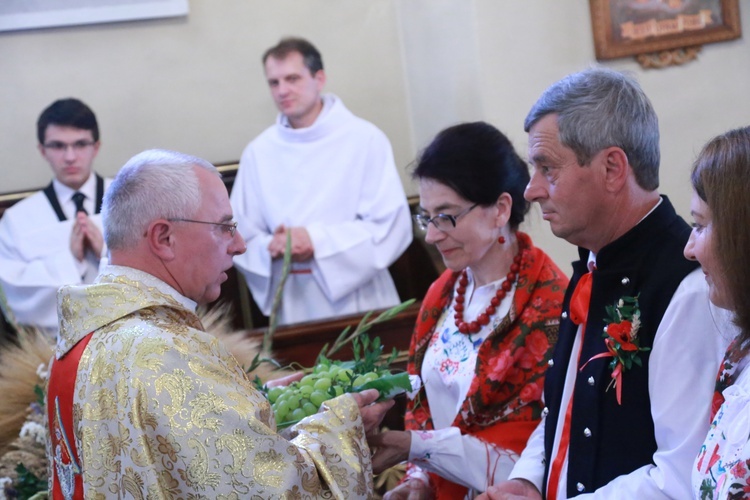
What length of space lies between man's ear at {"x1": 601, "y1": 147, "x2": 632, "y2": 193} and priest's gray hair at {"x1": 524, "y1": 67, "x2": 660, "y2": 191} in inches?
0.6

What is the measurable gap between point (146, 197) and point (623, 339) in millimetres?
1085

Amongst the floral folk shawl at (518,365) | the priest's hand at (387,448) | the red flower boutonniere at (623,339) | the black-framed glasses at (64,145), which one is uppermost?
the black-framed glasses at (64,145)

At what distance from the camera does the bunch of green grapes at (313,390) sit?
2.34 meters

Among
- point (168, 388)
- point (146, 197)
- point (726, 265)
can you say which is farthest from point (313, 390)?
point (726, 265)

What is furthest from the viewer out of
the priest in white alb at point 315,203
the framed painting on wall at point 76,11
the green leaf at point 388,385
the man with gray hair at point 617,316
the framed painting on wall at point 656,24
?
the framed painting on wall at point 76,11

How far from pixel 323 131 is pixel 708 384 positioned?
389 centimetres

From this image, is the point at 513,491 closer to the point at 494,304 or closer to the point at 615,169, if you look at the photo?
the point at 494,304

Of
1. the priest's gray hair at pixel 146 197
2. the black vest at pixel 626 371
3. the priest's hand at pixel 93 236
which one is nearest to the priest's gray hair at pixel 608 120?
the black vest at pixel 626 371

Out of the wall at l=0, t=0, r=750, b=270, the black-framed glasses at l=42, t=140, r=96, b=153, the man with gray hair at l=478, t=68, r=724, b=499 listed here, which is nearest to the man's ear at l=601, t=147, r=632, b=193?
the man with gray hair at l=478, t=68, r=724, b=499

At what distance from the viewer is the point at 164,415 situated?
1.92m

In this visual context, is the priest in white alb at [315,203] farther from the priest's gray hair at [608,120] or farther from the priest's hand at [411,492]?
the priest's gray hair at [608,120]

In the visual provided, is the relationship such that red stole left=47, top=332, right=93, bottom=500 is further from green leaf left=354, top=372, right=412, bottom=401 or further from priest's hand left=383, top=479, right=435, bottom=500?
priest's hand left=383, top=479, right=435, bottom=500

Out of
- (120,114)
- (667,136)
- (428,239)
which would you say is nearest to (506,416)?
(428,239)

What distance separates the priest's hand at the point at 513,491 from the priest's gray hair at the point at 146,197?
97cm
